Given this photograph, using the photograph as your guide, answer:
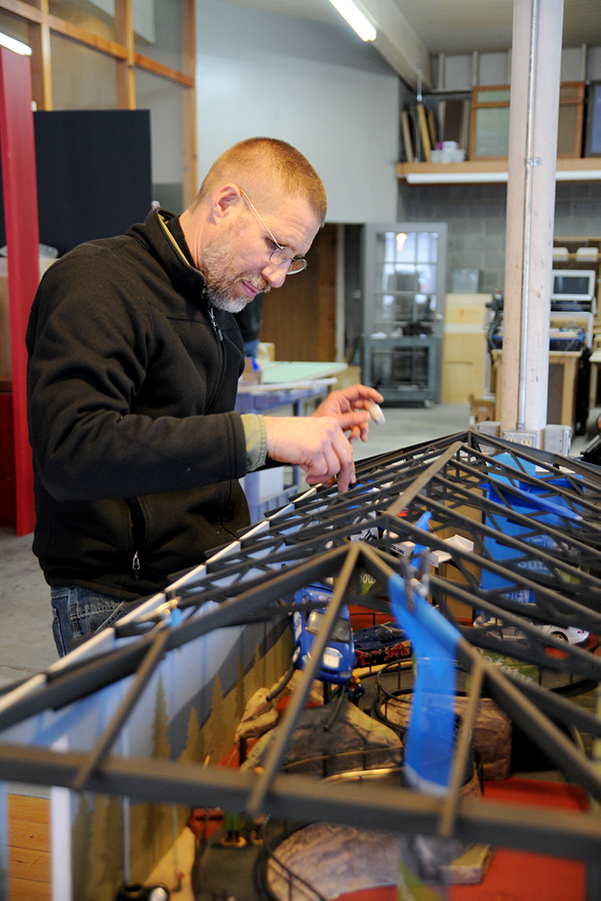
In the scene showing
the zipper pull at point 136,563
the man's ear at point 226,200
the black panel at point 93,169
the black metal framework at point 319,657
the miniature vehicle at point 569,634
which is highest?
the black panel at point 93,169

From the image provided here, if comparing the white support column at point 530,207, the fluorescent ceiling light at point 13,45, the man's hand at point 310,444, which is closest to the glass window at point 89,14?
the fluorescent ceiling light at point 13,45

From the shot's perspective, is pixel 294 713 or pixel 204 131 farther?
pixel 204 131

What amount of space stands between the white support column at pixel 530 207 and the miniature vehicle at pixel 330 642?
2175 millimetres

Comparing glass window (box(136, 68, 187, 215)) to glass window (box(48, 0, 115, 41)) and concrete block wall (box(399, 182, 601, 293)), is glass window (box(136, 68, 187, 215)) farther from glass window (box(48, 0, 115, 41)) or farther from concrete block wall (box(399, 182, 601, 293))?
concrete block wall (box(399, 182, 601, 293))

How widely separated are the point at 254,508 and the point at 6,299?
6.95 ft

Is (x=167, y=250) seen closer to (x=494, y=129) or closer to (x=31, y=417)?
(x=31, y=417)

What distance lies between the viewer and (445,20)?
374 inches

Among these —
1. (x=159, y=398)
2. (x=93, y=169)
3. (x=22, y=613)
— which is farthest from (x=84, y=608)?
(x=93, y=169)

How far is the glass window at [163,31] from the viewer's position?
7.42m

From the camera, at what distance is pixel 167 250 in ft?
5.02

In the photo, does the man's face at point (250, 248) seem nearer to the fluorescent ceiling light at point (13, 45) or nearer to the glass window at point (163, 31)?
the fluorescent ceiling light at point (13, 45)

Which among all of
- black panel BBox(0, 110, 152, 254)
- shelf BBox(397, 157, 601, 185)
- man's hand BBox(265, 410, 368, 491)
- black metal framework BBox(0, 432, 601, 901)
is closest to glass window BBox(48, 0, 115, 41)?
black panel BBox(0, 110, 152, 254)

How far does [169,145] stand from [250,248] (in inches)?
287

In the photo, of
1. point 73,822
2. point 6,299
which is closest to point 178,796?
point 73,822
